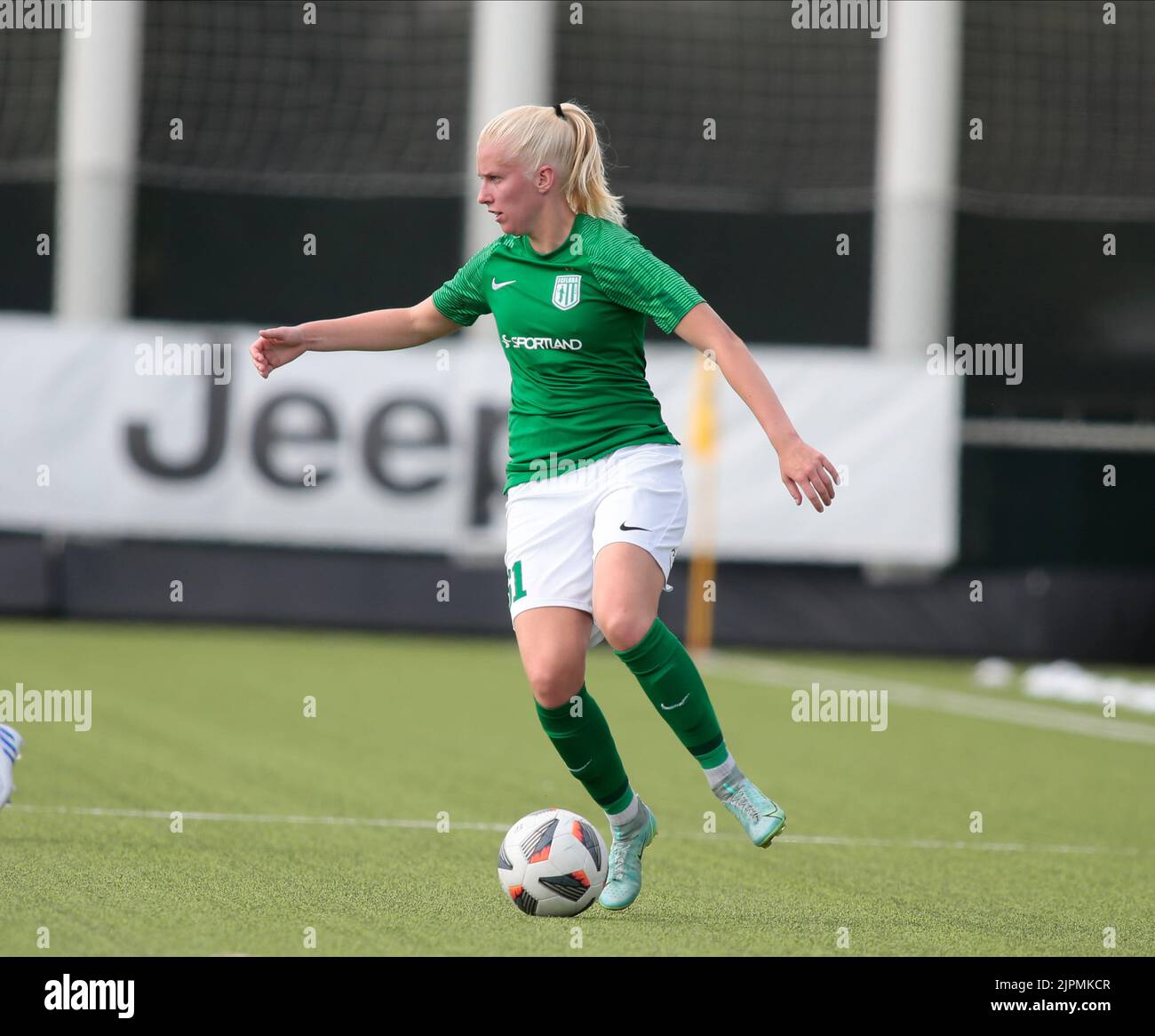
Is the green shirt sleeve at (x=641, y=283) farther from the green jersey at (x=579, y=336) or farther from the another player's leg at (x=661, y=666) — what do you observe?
the another player's leg at (x=661, y=666)

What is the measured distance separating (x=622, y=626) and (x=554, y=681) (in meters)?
0.24

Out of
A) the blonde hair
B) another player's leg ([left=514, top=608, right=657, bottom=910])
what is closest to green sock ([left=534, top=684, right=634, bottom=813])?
another player's leg ([left=514, top=608, right=657, bottom=910])

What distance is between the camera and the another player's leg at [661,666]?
4406 mm

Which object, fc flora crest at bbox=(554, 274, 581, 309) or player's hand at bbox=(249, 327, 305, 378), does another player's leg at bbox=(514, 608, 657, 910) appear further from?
player's hand at bbox=(249, 327, 305, 378)

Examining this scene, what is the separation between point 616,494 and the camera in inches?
177

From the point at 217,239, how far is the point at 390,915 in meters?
17.2

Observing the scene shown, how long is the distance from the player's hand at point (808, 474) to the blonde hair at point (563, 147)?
85 centimetres

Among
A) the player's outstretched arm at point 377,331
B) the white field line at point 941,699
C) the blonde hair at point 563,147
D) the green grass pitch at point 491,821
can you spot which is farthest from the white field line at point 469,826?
the white field line at point 941,699

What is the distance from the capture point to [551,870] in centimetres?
444

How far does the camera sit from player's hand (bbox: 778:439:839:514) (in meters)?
4.17

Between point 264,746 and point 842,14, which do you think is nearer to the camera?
point 264,746
